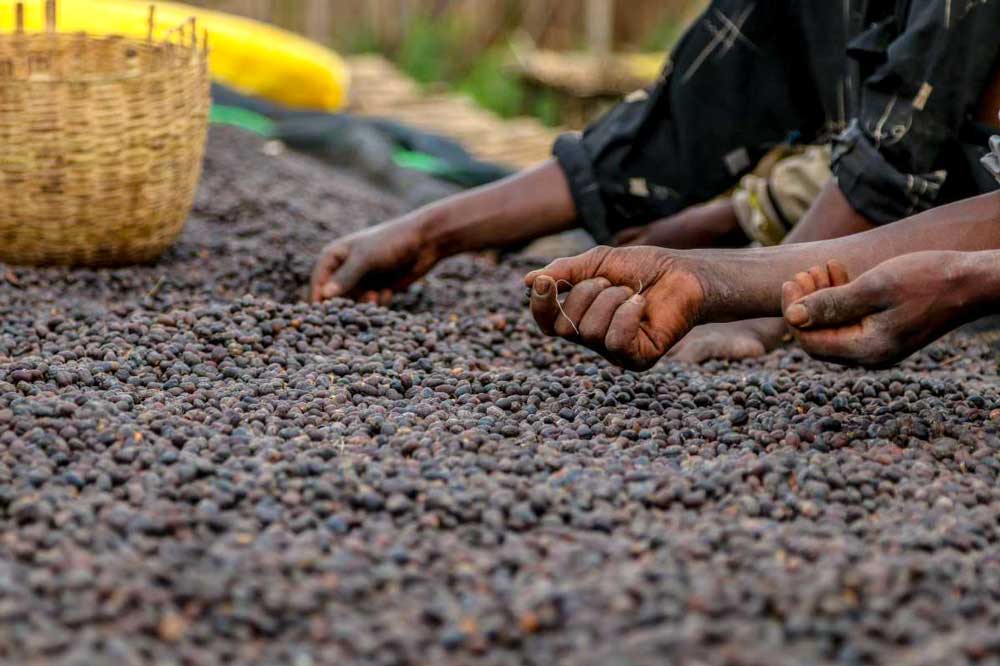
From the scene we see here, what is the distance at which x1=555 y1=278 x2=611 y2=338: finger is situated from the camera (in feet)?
6.94

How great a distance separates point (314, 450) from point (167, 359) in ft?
1.95

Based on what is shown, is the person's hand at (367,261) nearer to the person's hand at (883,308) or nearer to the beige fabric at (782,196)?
the beige fabric at (782,196)

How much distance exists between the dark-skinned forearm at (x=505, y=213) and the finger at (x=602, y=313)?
0.95m

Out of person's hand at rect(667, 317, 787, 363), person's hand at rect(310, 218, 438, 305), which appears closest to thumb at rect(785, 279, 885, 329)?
person's hand at rect(667, 317, 787, 363)

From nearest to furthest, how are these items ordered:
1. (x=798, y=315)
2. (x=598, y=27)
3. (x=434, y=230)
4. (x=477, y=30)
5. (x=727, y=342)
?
(x=798, y=315) → (x=727, y=342) → (x=434, y=230) → (x=598, y=27) → (x=477, y=30)

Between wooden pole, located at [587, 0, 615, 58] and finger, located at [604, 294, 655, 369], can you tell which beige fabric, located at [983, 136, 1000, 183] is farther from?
wooden pole, located at [587, 0, 615, 58]

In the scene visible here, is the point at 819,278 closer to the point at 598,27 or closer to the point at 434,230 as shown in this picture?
the point at 434,230

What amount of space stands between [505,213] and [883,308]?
129 centimetres

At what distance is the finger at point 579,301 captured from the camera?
212cm

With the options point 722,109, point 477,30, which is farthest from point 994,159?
point 477,30

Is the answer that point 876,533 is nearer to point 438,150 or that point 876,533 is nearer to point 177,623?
point 177,623

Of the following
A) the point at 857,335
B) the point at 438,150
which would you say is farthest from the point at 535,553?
the point at 438,150

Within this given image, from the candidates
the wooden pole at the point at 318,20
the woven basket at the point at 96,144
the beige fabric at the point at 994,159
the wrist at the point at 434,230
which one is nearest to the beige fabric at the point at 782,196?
the wrist at the point at 434,230

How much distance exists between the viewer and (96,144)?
2912 mm
